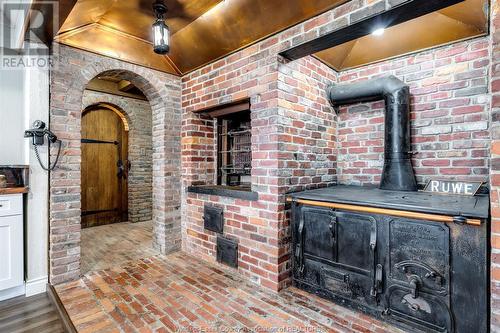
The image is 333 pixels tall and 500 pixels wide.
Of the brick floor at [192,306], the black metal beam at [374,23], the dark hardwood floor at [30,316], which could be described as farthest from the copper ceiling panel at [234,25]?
the dark hardwood floor at [30,316]

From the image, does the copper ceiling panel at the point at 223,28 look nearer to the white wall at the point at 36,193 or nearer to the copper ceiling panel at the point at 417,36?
the copper ceiling panel at the point at 417,36

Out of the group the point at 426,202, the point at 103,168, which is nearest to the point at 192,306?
the point at 426,202

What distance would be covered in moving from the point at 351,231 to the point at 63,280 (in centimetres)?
264

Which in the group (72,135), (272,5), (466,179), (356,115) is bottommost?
(466,179)

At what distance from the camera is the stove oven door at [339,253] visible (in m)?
1.85

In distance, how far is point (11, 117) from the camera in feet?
9.15

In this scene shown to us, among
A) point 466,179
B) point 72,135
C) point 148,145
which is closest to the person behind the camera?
point 466,179

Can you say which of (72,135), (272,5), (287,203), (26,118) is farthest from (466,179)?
(26,118)

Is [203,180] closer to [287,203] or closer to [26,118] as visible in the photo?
[287,203]

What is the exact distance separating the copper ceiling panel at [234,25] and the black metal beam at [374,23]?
0.19 m

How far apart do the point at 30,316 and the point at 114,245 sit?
5.05 feet

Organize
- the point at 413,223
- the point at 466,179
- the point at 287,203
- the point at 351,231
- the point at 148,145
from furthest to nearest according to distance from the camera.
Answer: the point at 148,145
the point at 287,203
the point at 466,179
the point at 351,231
the point at 413,223

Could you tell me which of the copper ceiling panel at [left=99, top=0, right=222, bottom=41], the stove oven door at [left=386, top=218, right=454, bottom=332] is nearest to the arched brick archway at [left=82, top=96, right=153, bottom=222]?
the copper ceiling panel at [left=99, top=0, right=222, bottom=41]

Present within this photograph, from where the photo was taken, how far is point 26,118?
229cm
